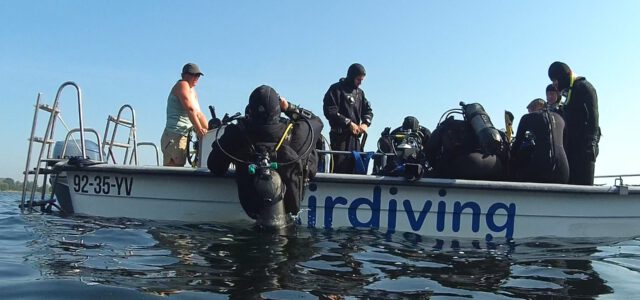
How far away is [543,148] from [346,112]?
251 centimetres

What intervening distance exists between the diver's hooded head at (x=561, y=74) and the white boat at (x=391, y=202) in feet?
3.74

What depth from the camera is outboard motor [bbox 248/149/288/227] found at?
16.2 feet

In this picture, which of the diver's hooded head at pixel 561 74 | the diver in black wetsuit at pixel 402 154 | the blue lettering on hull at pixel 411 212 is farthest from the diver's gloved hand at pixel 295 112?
the diver's hooded head at pixel 561 74

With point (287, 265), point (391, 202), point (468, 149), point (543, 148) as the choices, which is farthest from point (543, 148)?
point (287, 265)

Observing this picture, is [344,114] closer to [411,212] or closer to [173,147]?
[411,212]

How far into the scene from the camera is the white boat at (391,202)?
586 centimetres

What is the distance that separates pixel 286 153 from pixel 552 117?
9.06ft

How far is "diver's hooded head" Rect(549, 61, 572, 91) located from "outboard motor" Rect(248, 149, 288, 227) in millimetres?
3313

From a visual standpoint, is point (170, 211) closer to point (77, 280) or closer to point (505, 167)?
point (77, 280)

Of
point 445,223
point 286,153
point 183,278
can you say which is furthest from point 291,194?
point 183,278

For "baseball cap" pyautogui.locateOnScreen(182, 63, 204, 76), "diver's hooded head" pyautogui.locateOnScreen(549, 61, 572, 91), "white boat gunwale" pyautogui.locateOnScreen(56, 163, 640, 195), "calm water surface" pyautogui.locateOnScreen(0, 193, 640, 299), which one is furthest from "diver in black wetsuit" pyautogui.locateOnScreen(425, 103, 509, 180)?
"baseball cap" pyautogui.locateOnScreen(182, 63, 204, 76)

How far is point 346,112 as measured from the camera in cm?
742

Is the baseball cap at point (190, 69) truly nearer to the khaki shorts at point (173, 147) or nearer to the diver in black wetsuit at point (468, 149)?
the khaki shorts at point (173, 147)

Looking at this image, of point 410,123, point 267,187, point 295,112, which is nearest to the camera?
point 267,187
